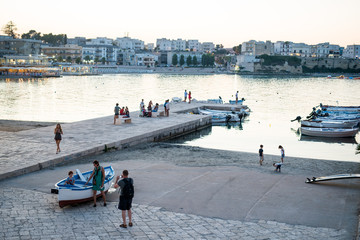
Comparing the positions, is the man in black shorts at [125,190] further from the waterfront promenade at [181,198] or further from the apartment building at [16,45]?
the apartment building at [16,45]

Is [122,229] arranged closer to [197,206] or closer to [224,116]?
[197,206]

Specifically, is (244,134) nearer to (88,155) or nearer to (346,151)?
(346,151)

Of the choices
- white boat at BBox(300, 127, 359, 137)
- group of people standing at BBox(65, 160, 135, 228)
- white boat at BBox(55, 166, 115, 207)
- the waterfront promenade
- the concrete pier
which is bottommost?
white boat at BBox(300, 127, 359, 137)

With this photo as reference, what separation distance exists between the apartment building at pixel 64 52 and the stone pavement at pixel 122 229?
18264 cm

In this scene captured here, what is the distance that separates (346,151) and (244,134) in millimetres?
8724

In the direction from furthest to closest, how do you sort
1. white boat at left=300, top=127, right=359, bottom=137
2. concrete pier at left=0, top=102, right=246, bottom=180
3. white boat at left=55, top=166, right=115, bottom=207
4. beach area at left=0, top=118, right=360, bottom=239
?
1. white boat at left=300, top=127, right=359, bottom=137
2. concrete pier at left=0, top=102, right=246, bottom=180
3. white boat at left=55, top=166, right=115, bottom=207
4. beach area at left=0, top=118, right=360, bottom=239

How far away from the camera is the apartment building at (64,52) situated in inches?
7333

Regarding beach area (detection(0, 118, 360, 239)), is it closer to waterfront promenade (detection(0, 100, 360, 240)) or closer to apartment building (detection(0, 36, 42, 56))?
waterfront promenade (detection(0, 100, 360, 240))

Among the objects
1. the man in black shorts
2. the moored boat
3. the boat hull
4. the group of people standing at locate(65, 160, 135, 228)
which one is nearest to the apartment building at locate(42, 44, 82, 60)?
the moored boat

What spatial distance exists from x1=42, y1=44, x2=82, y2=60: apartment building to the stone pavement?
18264 centimetres

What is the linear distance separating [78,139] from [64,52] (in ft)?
572

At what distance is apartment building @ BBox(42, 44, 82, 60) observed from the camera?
186 m

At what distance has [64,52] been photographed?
18712 centimetres

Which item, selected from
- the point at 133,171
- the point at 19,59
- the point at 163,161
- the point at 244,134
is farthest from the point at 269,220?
the point at 19,59
